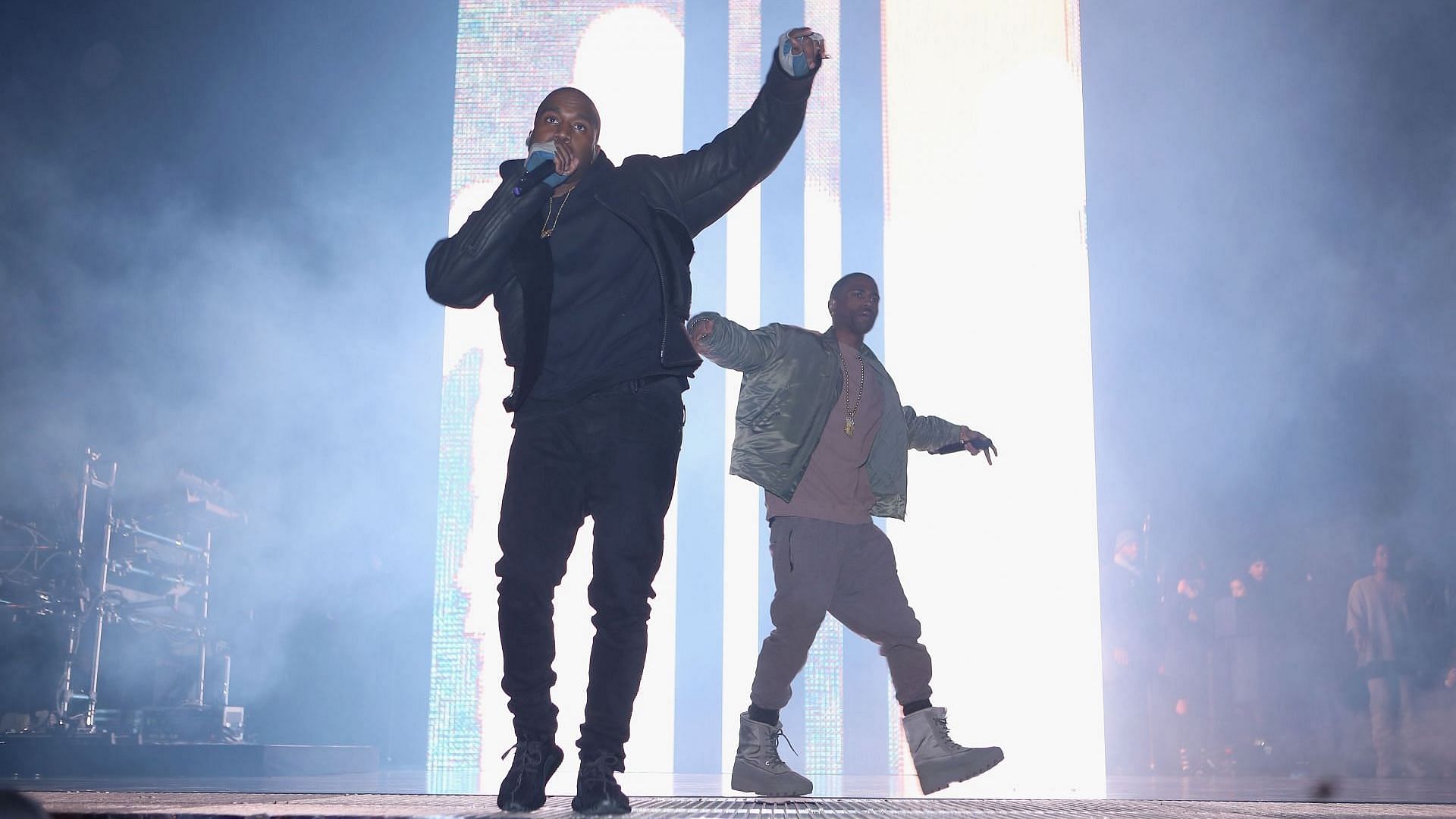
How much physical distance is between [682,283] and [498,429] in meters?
3.80

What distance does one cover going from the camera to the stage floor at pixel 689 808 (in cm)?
132

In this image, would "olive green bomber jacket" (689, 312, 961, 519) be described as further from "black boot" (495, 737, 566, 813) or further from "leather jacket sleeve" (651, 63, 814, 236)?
"black boot" (495, 737, 566, 813)

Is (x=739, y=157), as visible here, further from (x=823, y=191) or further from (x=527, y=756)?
(x=823, y=191)

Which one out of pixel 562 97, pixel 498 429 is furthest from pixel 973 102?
pixel 562 97

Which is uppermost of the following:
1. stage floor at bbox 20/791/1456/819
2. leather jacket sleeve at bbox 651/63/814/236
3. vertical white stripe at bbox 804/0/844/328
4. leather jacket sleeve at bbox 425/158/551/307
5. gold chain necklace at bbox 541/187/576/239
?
vertical white stripe at bbox 804/0/844/328

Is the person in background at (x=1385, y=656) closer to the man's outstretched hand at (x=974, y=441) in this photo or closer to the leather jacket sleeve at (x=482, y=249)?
the man's outstretched hand at (x=974, y=441)

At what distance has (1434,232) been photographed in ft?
20.1

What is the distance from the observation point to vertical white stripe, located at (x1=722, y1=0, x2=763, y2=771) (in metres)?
5.14

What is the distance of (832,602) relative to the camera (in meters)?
2.66

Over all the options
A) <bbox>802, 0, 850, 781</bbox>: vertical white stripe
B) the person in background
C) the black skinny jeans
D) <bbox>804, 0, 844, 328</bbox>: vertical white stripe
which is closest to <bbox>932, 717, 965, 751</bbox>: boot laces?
the black skinny jeans

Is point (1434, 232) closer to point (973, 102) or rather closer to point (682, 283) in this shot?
point (973, 102)

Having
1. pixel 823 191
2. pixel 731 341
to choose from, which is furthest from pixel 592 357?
pixel 823 191

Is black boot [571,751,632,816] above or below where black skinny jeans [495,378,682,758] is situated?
below

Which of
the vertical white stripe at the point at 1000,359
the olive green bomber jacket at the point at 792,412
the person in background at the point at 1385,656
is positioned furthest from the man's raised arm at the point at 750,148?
the person in background at the point at 1385,656
